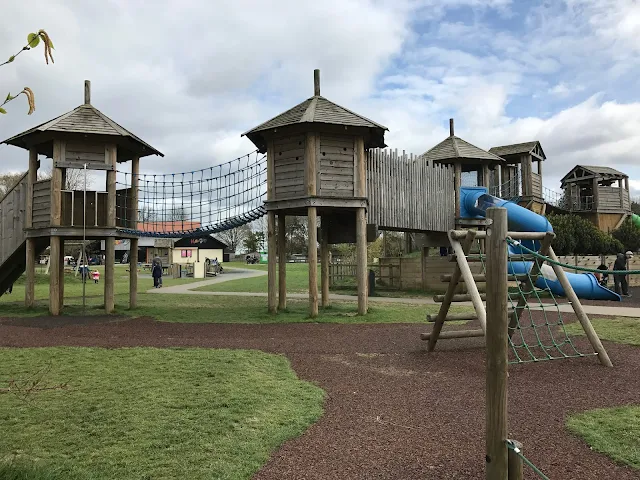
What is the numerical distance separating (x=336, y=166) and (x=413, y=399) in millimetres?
8656

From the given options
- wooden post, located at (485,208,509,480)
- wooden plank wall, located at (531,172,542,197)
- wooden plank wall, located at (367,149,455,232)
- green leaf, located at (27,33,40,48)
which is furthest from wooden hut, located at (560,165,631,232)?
green leaf, located at (27,33,40,48)

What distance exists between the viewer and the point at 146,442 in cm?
417

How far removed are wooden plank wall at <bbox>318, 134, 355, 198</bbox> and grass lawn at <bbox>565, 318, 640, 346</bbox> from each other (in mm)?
6404

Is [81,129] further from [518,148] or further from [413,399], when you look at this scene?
[518,148]

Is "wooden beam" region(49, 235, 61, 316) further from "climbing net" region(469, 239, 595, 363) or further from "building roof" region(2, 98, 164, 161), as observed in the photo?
"climbing net" region(469, 239, 595, 363)

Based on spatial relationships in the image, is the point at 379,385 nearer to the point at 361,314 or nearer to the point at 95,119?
the point at 361,314

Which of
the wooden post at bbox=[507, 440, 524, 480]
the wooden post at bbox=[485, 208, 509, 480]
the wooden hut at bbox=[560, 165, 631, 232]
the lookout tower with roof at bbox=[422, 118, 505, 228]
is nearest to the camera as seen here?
the wooden post at bbox=[507, 440, 524, 480]

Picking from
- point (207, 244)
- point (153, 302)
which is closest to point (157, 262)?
point (153, 302)

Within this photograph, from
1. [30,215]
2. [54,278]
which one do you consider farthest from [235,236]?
[54,278]

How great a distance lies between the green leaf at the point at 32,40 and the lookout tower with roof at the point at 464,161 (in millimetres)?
17048

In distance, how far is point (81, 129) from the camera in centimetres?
1384

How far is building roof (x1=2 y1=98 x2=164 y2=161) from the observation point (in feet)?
45.4

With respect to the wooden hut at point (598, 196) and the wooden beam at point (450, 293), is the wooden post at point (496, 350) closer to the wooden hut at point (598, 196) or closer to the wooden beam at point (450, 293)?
the wooden beam at point (450, 293)

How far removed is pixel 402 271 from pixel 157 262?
14.2 m
